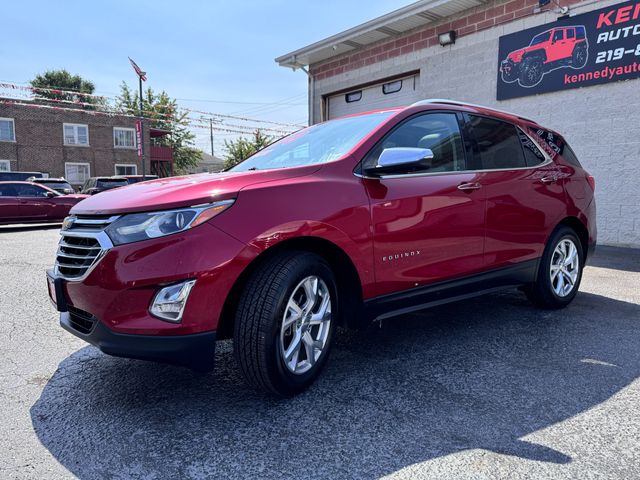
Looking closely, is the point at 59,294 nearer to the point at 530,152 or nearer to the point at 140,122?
the point at 530,152

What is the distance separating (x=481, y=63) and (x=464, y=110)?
22.4ft

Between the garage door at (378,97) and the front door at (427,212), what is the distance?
7291mm

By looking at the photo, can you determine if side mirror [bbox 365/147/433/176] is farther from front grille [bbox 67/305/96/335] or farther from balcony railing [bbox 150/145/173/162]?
balcony railing [bbox 150/145/173/162]

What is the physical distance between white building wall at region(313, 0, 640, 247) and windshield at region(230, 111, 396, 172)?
6.42 metres

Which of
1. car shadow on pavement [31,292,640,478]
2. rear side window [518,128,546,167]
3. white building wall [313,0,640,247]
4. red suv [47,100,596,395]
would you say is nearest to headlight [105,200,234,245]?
red suv [47,100,596,395]

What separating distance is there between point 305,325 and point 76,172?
34753 mm

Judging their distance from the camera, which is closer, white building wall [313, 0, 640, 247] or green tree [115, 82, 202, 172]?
white building wall [313, 0, 640, 247]

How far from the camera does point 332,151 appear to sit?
3078 millimetres

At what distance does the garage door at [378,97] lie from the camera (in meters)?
11.1

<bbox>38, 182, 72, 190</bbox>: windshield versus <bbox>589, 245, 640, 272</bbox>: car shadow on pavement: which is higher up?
<bbox>38, 182, 72, 190</bbox>: windshield

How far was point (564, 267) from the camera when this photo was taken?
4.36 metres

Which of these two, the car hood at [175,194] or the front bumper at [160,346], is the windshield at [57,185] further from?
the front bumper at [160,346]

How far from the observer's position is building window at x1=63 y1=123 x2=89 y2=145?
31922 millimetres

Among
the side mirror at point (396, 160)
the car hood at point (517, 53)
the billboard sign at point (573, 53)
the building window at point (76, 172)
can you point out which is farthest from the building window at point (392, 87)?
the building window at point (76, 172)
